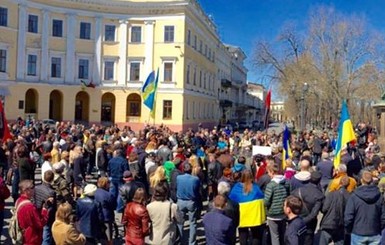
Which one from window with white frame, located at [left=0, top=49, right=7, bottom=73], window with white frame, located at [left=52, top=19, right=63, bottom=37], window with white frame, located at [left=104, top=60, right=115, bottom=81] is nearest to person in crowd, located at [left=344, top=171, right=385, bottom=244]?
window with white frame, located at [left=0, top=49, right=7, bottom=73]

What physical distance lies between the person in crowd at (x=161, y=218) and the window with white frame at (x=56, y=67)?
37367 mm

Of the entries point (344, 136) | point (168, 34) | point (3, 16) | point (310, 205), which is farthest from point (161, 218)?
point (168, 34)

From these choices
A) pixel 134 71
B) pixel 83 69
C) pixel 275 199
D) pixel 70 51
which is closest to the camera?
pixel 275 199

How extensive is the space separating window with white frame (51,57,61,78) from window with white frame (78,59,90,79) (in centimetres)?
191

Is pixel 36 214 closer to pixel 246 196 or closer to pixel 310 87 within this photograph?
pixel 246 196

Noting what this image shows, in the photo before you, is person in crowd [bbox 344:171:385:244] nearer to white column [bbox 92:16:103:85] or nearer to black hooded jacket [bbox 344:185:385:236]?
black hooded jacket [bbox 344:185:385:236]

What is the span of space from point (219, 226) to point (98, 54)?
3906cm

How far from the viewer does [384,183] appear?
29.6ft

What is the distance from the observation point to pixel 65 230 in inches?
246

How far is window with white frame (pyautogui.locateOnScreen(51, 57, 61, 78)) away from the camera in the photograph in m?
42.0

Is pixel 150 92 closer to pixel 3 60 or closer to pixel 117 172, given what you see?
pixel 117 172

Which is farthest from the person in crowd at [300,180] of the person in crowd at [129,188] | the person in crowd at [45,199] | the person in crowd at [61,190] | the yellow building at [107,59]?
the yellow building at [107,59]

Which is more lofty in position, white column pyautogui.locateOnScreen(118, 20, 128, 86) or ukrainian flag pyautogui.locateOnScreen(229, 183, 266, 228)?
white column pyautogui.locateOnScreen(118, 20, 128, 86)

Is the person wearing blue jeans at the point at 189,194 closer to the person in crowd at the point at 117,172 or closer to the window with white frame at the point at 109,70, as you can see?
the person in crowd at the point at 117,172
